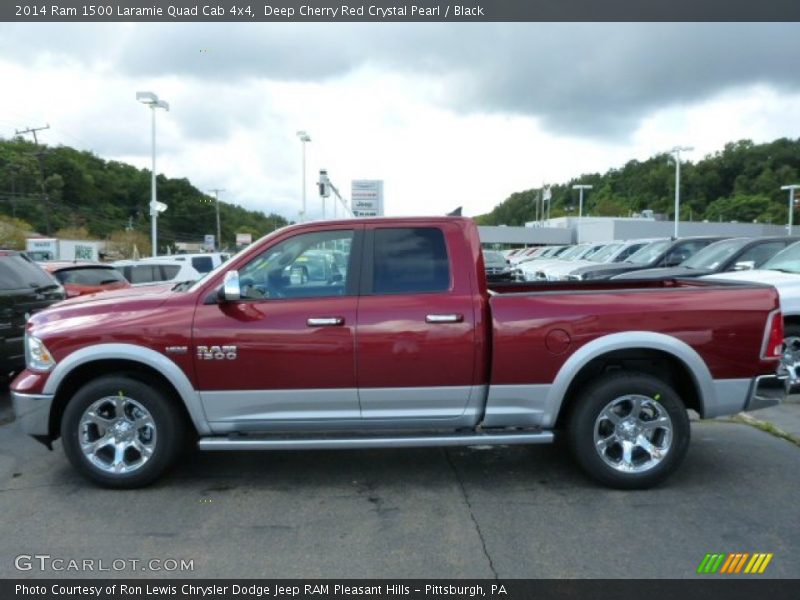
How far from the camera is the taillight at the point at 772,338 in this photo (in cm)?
456

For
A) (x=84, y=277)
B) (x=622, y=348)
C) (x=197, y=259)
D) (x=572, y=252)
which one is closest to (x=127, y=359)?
(x=622, y=348)

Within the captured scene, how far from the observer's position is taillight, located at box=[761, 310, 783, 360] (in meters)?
4.56

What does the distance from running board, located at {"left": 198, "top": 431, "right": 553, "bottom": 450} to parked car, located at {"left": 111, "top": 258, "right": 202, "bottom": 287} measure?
32.6 ft

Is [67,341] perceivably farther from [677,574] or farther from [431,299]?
[677,574]

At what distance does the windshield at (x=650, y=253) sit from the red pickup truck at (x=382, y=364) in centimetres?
1034

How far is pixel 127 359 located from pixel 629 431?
11.9ft

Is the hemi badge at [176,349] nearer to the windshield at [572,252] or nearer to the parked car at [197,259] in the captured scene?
the parked car at [197,259]

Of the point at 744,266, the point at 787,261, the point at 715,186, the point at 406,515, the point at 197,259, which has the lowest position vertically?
the point at 406,515

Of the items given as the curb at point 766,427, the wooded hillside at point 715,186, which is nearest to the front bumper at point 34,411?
the curb at point 766,427

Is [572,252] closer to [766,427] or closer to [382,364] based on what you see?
[766,427]

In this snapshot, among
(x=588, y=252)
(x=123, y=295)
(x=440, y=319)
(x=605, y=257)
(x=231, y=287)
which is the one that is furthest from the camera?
(x=588, y=252)

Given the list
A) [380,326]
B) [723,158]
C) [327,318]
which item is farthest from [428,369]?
[723,158]

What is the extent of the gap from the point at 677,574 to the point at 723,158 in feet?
356

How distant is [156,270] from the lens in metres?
14.1
